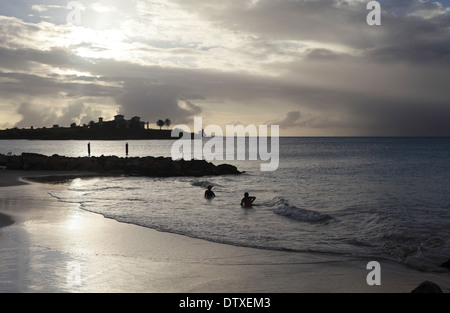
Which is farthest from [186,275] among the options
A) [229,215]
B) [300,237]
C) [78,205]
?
[78,205]

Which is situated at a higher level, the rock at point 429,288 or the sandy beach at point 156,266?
the rock at point 429,288

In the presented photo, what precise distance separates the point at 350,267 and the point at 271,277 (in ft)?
8.18

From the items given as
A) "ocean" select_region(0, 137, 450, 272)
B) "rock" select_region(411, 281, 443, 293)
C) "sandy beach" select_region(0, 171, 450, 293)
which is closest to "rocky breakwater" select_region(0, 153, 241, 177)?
"ocean" select_region(0, 137, 450, 272)

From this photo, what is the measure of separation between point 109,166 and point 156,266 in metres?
35.2

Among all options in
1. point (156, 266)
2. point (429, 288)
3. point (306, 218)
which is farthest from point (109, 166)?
point (429, 288)

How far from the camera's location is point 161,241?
42.1 feet

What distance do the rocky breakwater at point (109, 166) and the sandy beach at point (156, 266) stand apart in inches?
1126

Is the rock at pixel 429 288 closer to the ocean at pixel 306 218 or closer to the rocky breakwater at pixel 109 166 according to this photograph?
the ocean at pixel 306 218

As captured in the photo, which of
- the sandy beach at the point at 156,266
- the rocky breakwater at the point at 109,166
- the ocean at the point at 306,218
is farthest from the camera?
the rocky breakwater at the point at 109,166

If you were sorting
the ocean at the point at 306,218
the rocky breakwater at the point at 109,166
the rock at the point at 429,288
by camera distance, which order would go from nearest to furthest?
the rock at the point at 429,288, the ocean at the point at 306,218, the rocky breakwater at the point at 109,166

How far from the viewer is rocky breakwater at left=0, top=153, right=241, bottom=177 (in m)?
42.0

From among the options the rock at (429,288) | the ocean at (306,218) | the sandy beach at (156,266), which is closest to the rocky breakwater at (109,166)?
the ocean at (306,218)

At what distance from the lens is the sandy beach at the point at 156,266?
842 cm
